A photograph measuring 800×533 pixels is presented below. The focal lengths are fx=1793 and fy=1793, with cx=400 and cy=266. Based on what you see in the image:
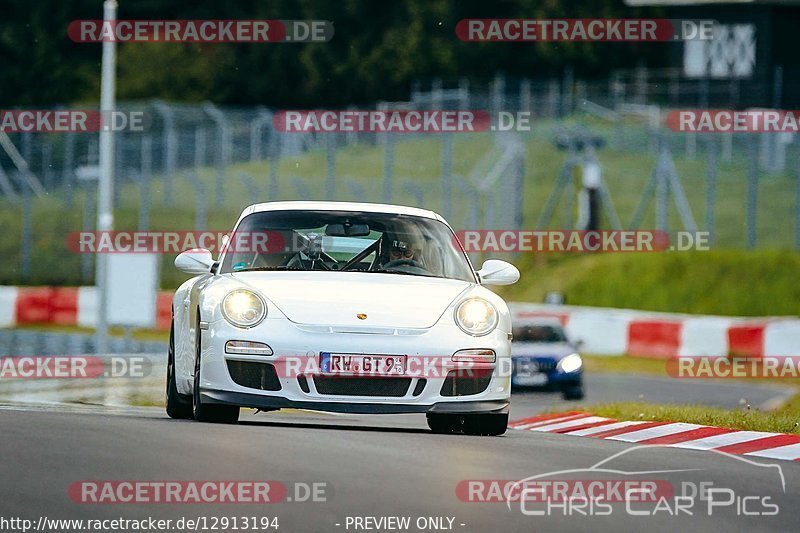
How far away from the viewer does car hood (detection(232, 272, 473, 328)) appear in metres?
10.2

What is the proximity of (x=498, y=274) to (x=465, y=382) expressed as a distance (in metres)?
1.28

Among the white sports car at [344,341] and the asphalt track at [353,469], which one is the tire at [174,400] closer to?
the white sports car at [344,341]

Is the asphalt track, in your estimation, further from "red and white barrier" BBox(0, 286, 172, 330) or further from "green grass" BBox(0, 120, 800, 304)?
"red and white barrier" BBox(0, 286, 172, 330)

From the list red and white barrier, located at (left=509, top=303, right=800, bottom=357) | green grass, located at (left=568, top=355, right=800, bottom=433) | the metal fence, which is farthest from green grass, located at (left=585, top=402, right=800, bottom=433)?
the metal fence

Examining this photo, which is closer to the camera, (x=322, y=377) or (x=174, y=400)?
(x=322, y=377)

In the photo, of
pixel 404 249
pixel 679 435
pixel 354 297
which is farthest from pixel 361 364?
pixel 679 435

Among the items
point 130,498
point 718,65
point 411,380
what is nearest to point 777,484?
point 411,380

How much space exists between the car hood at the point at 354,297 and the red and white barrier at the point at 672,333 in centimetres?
1358

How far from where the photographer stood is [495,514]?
7.26 metres

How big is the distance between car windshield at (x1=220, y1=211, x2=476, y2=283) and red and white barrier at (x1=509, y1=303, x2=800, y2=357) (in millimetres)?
12731

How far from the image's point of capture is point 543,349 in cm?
2208

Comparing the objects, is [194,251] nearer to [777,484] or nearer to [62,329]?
[777,484]

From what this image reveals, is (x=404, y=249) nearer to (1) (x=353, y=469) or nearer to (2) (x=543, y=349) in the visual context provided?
(1) (x=353, y=469)

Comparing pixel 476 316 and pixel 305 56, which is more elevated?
pixel 305 56
